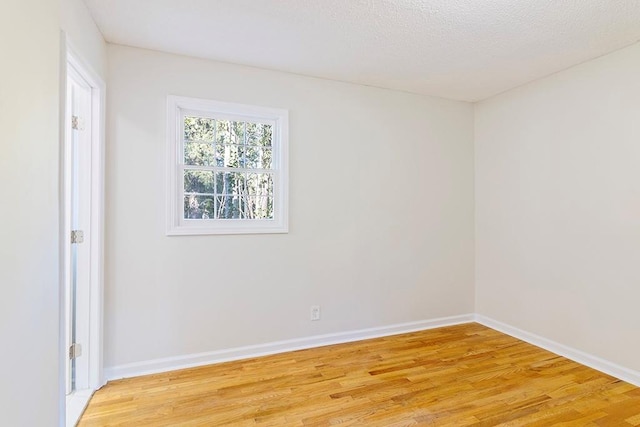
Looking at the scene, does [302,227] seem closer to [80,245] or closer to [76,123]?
[80,245]

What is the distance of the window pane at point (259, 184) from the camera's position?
2.97 m

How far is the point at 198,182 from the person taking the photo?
278 centimetres

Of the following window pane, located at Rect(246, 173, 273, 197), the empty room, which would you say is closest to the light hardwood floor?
the empty room

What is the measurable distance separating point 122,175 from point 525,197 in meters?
3.58

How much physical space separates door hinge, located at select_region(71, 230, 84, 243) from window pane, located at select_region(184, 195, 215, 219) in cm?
72

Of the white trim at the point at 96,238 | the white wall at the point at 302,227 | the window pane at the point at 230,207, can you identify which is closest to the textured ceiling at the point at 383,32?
the white wall at the point at 302,227

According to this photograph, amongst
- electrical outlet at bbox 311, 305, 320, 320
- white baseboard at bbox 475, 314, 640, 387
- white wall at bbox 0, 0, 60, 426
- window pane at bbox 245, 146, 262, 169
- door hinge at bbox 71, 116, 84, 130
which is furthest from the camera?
electrical outlet at bbox 311, 305, 320, 320

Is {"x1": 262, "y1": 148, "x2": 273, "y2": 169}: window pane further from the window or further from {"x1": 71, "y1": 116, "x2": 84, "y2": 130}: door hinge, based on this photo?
{"x1": 71, "y1": 116, "x2": 84, "y2": 130}: door hinge

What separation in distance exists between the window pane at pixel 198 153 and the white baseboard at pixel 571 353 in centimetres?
334

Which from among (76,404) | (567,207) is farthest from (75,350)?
(567,207)

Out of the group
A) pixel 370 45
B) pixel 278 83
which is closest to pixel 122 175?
pixel 278 83

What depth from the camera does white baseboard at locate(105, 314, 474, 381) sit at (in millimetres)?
2506

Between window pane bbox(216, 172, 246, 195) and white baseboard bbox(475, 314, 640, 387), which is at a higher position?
window pane bbox(216, 172, 246, 195)

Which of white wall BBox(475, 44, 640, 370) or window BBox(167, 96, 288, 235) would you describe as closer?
white wall BBox(475, 44, 640, 370)
